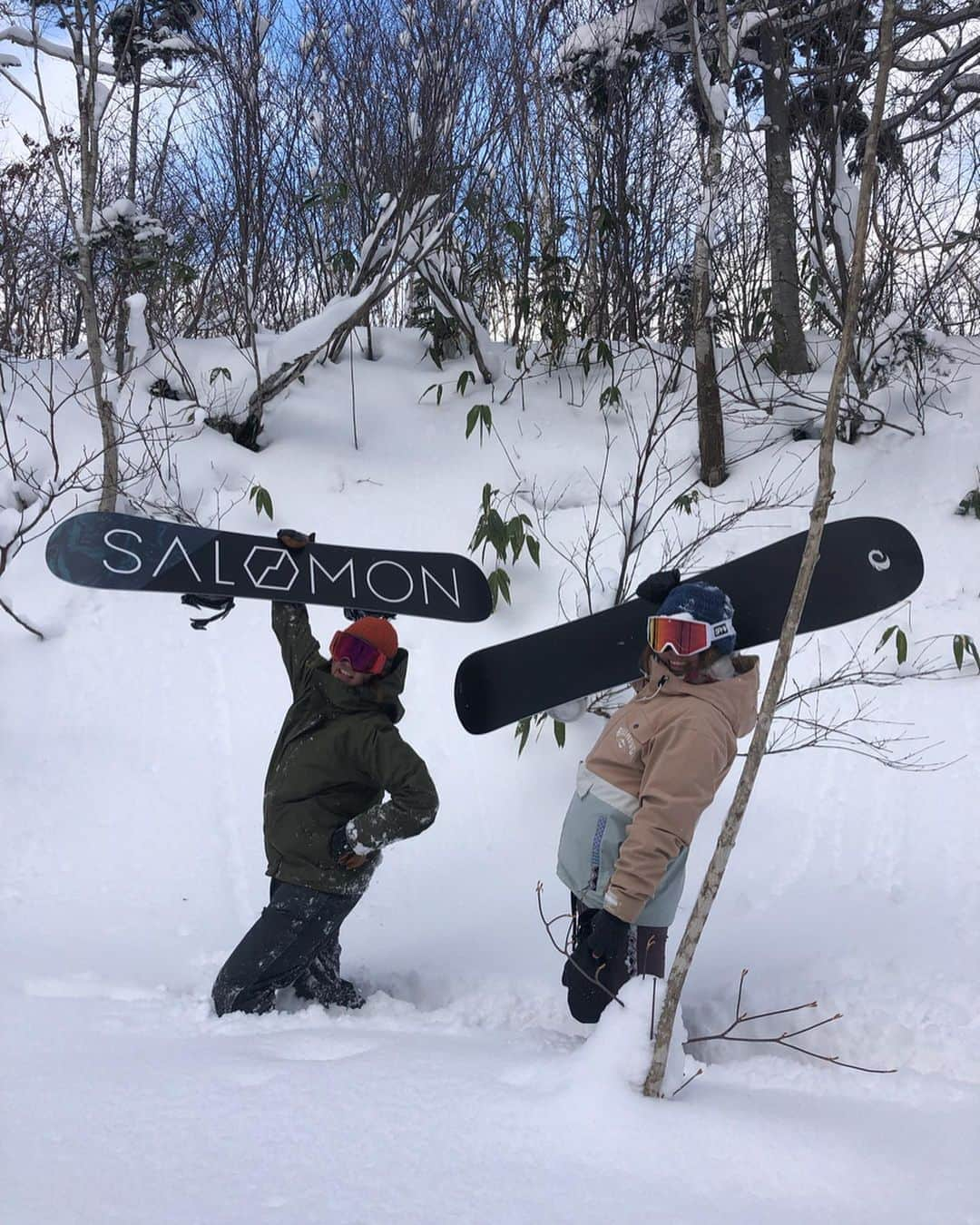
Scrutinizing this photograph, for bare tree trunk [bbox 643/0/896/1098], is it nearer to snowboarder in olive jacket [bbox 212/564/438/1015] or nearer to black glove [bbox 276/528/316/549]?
snowboarder in olive jacket [bbox 212/564/438/1015]

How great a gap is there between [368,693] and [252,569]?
1.91ft

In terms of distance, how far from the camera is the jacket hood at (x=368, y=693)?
9.75 feet

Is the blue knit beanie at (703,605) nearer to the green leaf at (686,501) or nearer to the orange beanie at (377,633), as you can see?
the orange beanie at (377,633)

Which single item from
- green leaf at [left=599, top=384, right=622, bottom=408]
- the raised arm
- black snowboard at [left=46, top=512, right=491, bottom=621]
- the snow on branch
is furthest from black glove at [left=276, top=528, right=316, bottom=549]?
the snow on branch

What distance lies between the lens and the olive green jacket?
280 cm

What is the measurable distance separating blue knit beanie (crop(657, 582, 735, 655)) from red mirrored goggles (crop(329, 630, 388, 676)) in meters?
0.87

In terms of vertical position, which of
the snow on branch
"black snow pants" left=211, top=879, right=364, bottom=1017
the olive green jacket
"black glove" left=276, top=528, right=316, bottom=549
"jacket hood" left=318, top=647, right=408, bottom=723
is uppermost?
the snow on branch

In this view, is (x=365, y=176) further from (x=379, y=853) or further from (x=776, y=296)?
(x=379, y=853)

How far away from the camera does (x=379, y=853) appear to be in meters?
3.03

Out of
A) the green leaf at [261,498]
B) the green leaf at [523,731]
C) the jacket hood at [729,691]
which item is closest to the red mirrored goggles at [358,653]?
the jacket hood at [729,691]

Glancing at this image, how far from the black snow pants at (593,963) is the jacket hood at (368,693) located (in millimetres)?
821

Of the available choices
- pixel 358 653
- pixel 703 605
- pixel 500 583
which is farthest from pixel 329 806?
pixel 500 583

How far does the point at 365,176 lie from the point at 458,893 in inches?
246

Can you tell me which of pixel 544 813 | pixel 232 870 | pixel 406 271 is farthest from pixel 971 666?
pixel 406 271
